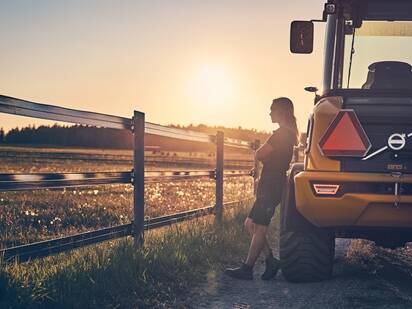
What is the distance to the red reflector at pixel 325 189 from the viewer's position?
4379mm

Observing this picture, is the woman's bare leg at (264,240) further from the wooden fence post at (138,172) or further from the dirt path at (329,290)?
the wooden fence post at (138,172)

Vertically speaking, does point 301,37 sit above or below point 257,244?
above

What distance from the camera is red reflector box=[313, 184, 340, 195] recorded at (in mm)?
4379

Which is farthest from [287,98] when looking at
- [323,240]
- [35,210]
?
[35,210]

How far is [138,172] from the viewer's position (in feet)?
17.9

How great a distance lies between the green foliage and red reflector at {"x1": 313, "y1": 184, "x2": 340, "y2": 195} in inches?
54.5

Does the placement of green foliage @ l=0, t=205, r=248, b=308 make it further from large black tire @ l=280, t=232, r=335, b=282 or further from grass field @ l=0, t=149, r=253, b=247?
grass field @ l=0, t=149, r=253, b=247

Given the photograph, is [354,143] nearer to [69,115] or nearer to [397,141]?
[397,141]

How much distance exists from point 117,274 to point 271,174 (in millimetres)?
1731

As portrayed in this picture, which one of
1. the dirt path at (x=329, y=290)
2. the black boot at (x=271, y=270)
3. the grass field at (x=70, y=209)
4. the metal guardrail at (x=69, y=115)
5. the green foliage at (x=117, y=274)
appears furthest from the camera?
the grass field at (x=70, y=209)

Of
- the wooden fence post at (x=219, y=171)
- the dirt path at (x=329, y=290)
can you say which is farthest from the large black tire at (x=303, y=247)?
the wooden fence post at (x=219, y=171)

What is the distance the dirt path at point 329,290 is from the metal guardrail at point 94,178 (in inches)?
40.3

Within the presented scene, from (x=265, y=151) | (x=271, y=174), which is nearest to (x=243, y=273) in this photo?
(x=271, y=174)

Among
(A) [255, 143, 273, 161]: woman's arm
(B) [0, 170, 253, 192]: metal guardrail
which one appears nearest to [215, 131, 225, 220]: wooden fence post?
(B) [0, 170, 253, 192]: metal guardrail
